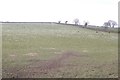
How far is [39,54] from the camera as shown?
1192 inches

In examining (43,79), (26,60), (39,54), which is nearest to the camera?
(43,79)

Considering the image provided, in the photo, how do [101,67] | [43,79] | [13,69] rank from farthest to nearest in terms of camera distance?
[101,67] < [13,69] < [43,79]

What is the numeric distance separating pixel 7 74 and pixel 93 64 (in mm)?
8224

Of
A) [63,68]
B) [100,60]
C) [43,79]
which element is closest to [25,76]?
[43,79]

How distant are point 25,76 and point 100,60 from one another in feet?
32.6

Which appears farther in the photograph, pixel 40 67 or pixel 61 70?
pixel 40 67

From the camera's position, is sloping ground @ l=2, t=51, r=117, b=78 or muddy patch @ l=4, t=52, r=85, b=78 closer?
sloping ground @ l=2, t=51, r=117, b=78

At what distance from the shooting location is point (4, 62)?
24.8 metres

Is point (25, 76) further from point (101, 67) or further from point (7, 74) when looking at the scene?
point (101, 67)

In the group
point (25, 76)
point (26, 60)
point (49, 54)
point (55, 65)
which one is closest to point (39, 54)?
point (49, 54)

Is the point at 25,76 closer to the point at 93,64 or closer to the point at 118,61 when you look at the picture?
the point at 93,64

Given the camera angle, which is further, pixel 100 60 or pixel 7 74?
pixel 100 60

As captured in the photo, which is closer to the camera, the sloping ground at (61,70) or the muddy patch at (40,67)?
the sloping ground at (61,70)

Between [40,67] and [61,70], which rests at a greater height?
[40,67]
